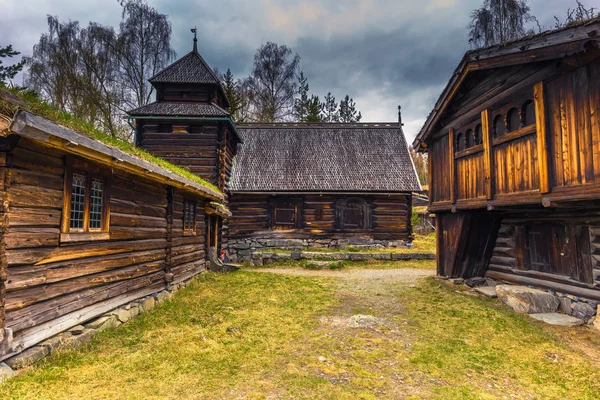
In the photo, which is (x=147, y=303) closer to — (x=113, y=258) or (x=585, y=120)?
(x=113, y=258)

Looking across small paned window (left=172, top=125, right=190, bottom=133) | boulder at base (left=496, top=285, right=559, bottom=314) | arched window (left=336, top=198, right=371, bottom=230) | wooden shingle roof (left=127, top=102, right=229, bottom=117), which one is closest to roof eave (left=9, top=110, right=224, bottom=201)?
boulder at base (left=496, top=285, right=559, bottom=314)

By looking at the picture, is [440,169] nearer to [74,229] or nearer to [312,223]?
[312,223]

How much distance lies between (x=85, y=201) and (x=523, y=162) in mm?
8491

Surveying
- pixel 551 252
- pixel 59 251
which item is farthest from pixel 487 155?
pixel 59 251

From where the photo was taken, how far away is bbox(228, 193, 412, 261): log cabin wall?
674 inches

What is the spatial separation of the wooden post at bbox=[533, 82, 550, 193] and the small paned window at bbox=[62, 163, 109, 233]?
815 centimetres

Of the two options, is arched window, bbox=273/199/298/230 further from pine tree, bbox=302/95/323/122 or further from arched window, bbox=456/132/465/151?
pine tree, bbox=302/95/323/122

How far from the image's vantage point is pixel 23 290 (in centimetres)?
418

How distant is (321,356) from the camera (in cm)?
488

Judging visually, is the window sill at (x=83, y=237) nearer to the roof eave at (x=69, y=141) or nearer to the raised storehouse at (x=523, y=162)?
the roof eave at (x=69, y=141)

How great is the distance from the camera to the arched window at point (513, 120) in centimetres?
718

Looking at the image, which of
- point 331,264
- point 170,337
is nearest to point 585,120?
point 170,337

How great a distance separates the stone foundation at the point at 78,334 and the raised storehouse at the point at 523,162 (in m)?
8.28

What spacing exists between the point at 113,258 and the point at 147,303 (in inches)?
65.0
